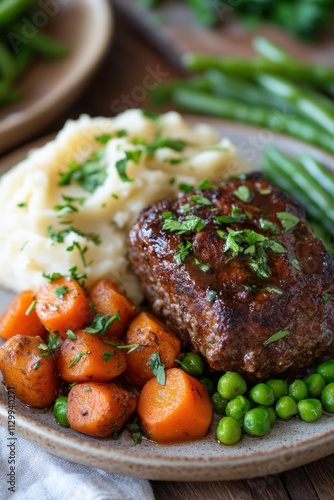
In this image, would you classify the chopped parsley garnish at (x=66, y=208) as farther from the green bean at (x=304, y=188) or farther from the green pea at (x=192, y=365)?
the green bean at (x=304, y=188)

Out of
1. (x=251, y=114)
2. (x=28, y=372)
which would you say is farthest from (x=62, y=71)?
(x=28, y=372)

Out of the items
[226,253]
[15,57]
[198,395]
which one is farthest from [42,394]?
[15,57]

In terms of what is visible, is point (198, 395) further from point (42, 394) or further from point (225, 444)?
point (42, 394)

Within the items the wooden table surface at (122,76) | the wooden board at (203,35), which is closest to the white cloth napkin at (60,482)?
the wooden table surface at (122,76)

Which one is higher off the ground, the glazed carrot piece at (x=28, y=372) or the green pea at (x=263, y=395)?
the green pea at (x=263, y=395)

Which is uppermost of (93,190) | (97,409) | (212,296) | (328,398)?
(212,296)

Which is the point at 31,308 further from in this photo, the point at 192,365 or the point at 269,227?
the point at 269,227
